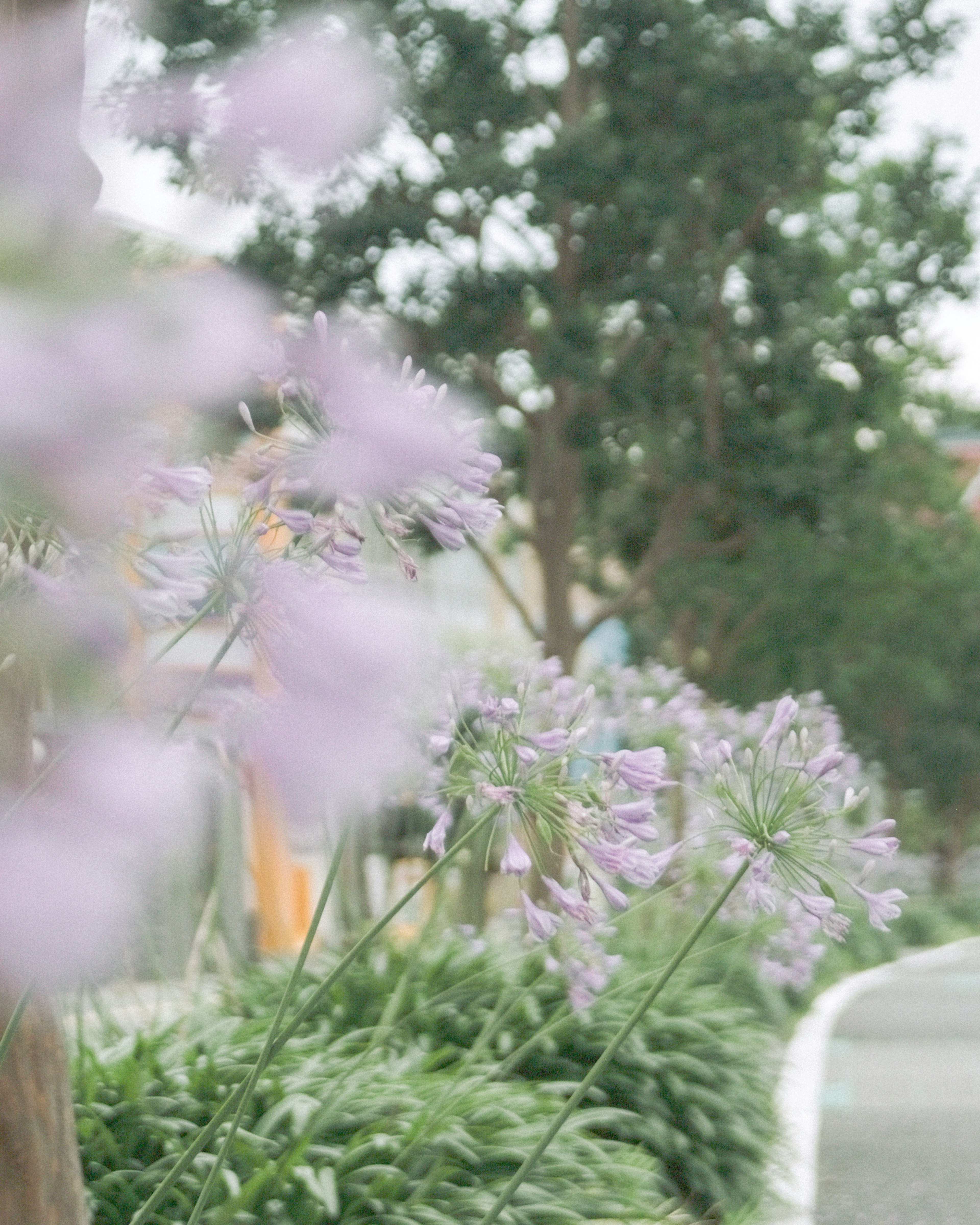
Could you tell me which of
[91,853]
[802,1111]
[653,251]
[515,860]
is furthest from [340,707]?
[653,251]

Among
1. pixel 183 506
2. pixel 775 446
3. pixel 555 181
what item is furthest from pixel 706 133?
pixel 183 506

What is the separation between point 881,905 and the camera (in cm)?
259

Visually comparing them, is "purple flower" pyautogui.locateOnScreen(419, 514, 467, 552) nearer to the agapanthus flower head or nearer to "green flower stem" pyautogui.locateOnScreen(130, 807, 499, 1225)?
"green flower stem" pyautogui.locateOnScreen(130, 807, 499, 1225)

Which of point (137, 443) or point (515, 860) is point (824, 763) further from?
point (137, 443)

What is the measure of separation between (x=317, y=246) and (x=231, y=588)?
12.7 m

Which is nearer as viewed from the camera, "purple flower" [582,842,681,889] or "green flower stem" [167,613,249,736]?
"green flower stem" [167,613,249,736]

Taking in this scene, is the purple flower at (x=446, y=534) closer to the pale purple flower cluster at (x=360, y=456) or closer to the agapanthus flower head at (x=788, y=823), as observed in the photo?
the pale purple flower cluster at (x=360, y=456)

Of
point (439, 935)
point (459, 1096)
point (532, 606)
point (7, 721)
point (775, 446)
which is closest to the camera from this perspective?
point (7, 721)

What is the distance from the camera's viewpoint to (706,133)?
1396 centimetres

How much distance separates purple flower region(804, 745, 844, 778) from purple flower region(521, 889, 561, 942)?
45 centimetres

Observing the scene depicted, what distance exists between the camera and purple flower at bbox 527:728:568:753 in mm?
2596

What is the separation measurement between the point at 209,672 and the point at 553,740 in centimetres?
133

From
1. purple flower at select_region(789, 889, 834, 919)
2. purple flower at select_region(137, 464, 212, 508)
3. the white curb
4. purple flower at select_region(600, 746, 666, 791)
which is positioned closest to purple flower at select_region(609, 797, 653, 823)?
purple flower at select_region(600, 746, 666, 791)

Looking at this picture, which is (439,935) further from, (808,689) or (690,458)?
(808,689)
